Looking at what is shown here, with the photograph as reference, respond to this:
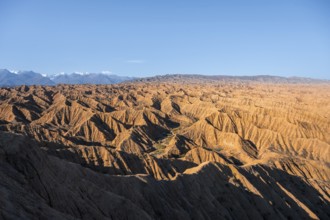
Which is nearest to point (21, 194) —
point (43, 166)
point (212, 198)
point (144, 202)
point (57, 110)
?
point (43, 166)

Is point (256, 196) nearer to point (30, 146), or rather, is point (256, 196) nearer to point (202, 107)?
point (30, 146)

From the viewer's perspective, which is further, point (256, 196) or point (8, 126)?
point (8, 126)

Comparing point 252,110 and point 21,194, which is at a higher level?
point 21,194

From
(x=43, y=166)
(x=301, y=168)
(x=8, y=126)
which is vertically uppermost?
(x=43, y=166)

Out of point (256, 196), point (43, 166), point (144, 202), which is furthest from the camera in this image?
point (256, 196)

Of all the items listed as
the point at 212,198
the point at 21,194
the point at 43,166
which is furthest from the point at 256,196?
the point at 21,194

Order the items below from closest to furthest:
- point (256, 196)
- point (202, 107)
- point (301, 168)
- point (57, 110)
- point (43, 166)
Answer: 1. point (43, 166)
2. point (256, 196)
3. point (301, 168)
4. point (57, 110)
5. point (202, 107)
